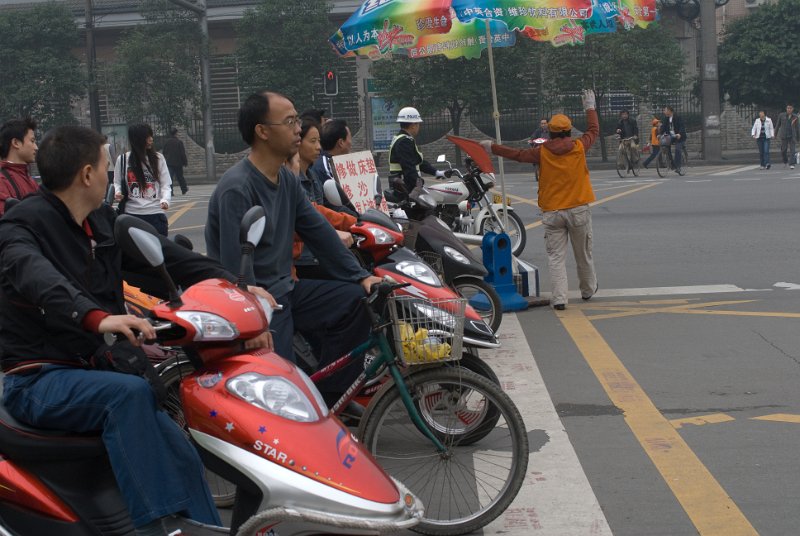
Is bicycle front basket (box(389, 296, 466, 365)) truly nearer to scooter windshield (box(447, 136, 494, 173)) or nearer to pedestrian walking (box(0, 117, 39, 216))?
pedestrian walking (box(0, 117, 39, 216))

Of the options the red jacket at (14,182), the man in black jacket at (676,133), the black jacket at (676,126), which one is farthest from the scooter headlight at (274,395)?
the black jacket at (676,126)

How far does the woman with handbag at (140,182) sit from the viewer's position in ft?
30.7

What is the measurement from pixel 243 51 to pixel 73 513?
34.8 m

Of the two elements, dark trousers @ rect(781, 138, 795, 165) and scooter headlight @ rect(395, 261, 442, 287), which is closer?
scooter headlight @ rect(395, 261, 442, 287)

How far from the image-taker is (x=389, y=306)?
171 inches

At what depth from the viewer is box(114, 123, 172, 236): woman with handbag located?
30.7 ft

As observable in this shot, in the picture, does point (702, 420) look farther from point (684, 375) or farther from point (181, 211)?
point (181, 211)

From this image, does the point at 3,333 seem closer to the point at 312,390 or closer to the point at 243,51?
the point at 312,390

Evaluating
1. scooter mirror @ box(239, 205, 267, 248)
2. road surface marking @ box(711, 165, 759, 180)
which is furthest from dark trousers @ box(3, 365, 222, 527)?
road surface marking @ box(711, 165, 759, 180)

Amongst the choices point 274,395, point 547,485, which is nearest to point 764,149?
point 547,485

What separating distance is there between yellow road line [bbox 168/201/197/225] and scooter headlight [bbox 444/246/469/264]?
11.7 metres

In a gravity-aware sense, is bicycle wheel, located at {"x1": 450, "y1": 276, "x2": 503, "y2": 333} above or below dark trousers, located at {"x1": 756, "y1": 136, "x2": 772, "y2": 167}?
below

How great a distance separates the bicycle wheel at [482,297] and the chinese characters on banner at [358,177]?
0.94m

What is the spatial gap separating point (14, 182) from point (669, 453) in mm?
4922
